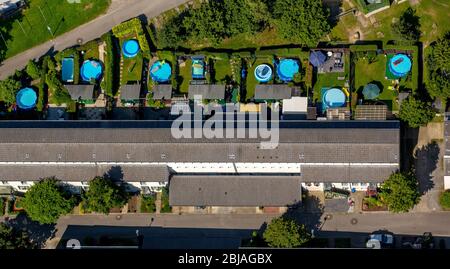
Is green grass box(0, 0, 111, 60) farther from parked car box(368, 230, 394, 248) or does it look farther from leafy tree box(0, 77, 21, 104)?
parked car box(368, 230, 394, 248)

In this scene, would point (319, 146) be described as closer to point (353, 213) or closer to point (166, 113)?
point (353, 213)

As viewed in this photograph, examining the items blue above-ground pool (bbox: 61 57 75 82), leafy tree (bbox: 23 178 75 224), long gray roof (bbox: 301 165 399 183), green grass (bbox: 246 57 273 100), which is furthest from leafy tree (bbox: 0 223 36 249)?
long gray roof (bbox: 301 165 399 183)

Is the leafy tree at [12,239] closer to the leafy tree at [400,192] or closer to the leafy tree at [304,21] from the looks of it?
the leafy tree at [304,21]

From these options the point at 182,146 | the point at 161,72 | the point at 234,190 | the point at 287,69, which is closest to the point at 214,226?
the point at 234,190

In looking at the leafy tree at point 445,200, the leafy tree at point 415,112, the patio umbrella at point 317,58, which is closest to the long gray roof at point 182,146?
the leafy tree at point 415,112
